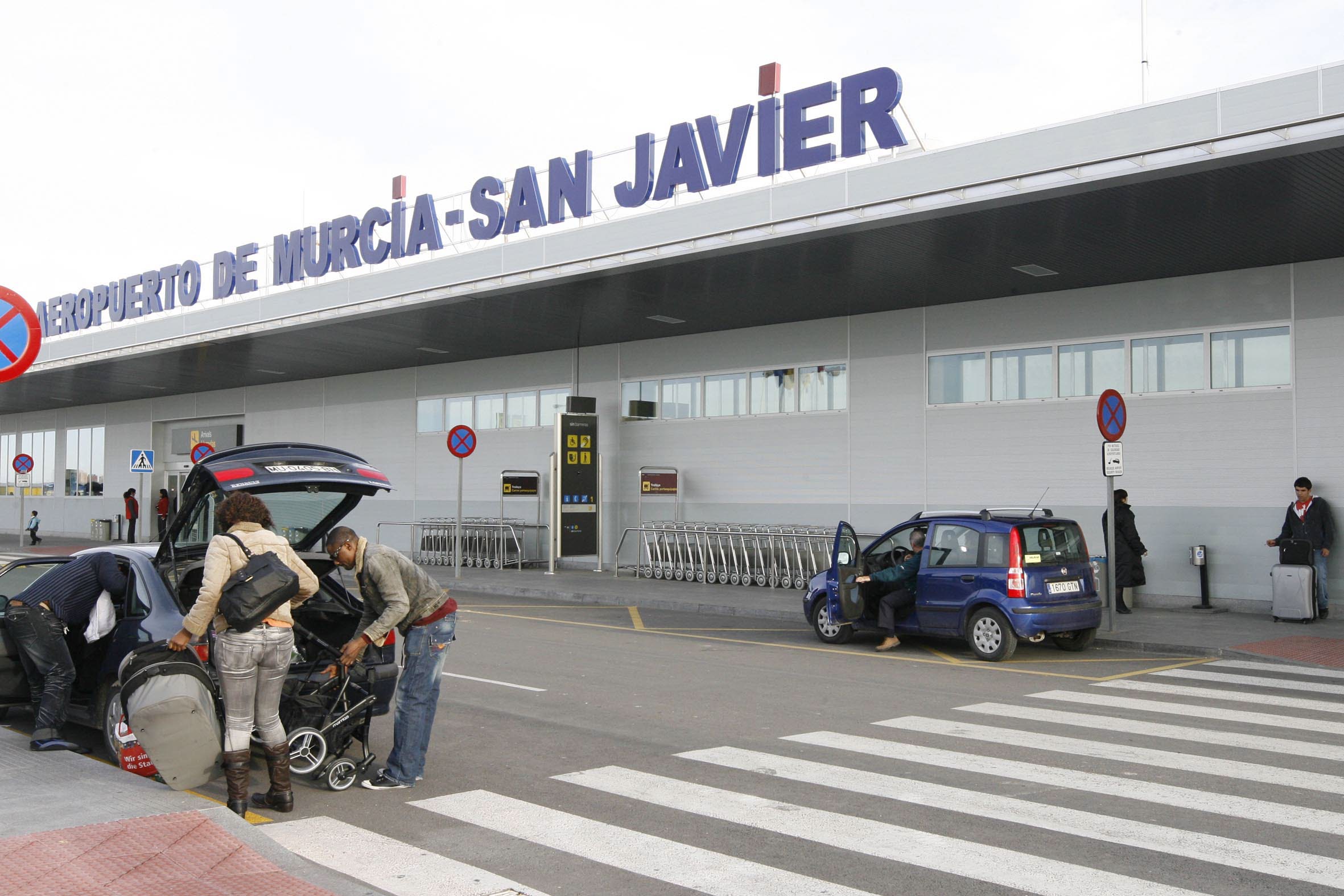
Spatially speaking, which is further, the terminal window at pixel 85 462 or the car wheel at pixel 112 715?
the terminal window at pixel 85 462

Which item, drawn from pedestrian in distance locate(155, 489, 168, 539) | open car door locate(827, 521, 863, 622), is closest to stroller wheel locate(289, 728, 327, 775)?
open car door locate(827, 521, 863, 622)

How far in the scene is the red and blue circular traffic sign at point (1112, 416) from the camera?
48.6 ft

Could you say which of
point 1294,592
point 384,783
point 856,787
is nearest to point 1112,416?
point 1294,592

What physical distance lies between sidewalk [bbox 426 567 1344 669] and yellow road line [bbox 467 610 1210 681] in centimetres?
91

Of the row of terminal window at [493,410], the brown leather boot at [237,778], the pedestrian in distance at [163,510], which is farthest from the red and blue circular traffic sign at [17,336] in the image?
the pedestrian in distance at [163,510]

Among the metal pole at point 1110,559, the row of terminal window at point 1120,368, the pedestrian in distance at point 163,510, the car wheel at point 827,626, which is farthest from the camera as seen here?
the pedestrian in distance at point 163,510

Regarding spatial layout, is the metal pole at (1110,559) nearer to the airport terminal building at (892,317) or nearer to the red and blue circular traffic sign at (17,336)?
the airport terminal building at (892,317)

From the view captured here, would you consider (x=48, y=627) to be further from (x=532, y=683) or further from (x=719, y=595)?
(x=719, y=595)

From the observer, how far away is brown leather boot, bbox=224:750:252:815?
616 centimetres

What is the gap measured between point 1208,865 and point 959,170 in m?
11.1

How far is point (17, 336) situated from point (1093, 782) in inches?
283

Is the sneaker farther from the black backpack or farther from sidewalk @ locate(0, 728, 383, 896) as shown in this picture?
the black backpack

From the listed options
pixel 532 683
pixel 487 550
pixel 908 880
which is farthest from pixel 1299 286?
pixel 487 550

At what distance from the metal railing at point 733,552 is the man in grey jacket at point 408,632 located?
44.4 feet
